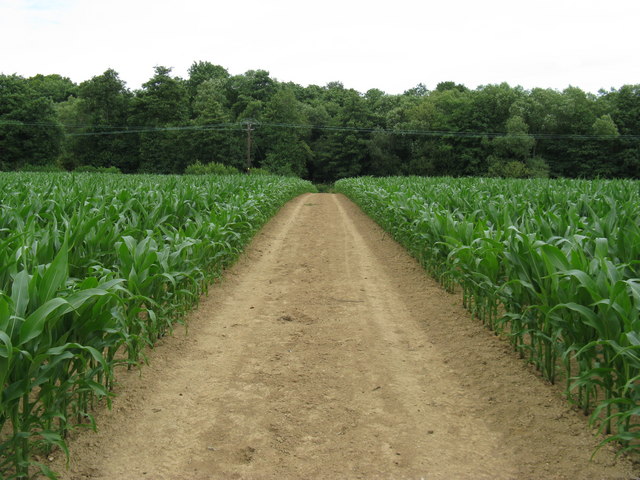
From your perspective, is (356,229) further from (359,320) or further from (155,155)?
(155,155)

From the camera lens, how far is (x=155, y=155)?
225 ft

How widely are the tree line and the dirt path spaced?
5195 centimetres

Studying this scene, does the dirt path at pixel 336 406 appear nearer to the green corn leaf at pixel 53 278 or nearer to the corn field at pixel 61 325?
the corn field at pixel 61 325

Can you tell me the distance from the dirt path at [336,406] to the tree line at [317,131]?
51950 mm

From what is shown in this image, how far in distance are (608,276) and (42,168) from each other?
60.6 meters

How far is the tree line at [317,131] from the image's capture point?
5856cm

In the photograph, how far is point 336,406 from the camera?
3.87 meters

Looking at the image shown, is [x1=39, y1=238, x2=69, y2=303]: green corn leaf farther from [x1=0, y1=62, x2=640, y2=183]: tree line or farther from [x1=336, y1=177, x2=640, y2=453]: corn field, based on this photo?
[x1=0, y1=62, x2=640, y2=183]: tree line

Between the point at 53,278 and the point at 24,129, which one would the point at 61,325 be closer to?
the point at 53,278

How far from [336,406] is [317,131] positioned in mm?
78663

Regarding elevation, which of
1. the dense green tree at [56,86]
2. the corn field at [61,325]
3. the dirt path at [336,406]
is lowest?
the dirt path at [336,406]

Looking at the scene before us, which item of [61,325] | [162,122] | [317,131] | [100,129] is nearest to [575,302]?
[61,325]

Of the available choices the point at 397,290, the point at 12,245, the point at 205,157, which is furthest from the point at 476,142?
the point at 12,245

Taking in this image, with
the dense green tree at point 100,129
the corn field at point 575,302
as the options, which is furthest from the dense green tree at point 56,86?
the corn field at point 575,302
